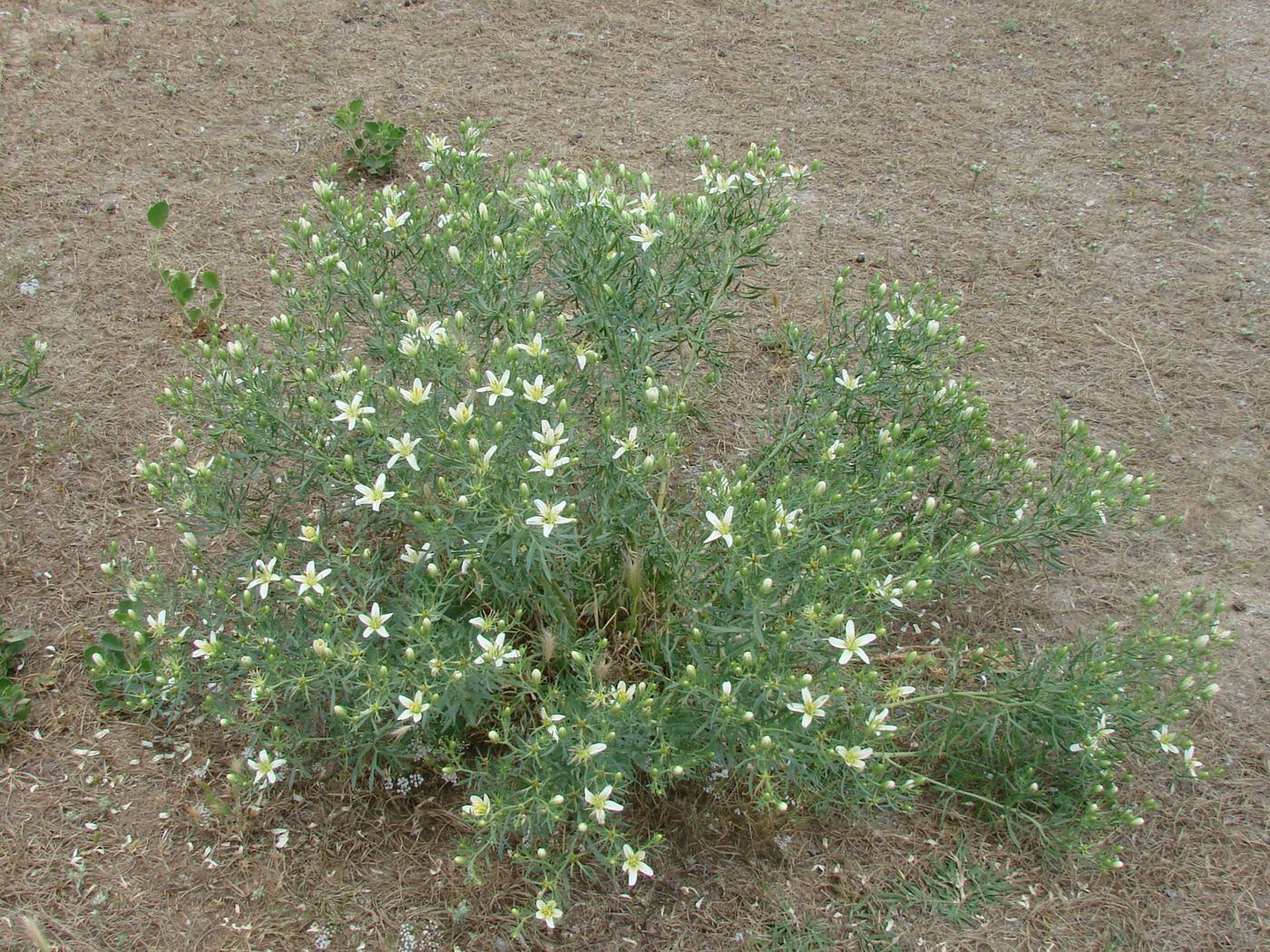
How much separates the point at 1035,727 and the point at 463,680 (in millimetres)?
1866

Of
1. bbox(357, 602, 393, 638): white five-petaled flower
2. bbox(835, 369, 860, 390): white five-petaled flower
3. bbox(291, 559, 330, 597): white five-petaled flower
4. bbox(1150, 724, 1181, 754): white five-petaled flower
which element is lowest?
bbox(1150, 724, 1181, 754): white five-petaled flower

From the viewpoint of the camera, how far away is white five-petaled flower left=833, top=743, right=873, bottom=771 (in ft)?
8.79

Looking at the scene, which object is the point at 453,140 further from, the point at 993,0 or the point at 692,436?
the point at 993,0

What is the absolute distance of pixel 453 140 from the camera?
5.95 m

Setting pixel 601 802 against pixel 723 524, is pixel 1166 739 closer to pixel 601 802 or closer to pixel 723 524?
pixel 723 524

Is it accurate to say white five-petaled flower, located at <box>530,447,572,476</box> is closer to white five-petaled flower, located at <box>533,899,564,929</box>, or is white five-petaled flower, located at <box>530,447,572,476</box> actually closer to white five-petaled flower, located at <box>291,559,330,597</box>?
white five-petaled flower, located at <box>291,559,330,597</box>

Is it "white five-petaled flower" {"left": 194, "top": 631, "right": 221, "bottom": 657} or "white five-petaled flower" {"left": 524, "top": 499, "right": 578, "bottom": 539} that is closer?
"white five-petaled flower" {"left": 524, "top": 499, "right": 578, "bottom": 539}

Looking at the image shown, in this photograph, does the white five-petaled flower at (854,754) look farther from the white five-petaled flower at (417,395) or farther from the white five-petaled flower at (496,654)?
the white five-petaled flower at (417,395)

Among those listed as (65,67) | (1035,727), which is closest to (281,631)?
(1035,727)

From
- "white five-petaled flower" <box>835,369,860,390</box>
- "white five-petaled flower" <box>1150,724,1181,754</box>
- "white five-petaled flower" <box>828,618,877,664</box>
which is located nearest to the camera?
"white five-petaled flower" <box>828,618,877,664</box>

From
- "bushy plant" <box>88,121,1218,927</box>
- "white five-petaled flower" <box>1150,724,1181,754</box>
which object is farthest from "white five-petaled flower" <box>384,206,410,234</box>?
"white five-petaled flower" <box>1150,724,1181,754</box>

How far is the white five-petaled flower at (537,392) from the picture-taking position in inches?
109

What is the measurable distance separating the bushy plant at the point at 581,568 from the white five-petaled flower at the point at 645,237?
0.02 meters

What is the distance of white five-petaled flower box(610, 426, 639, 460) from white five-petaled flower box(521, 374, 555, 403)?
0.23 m
